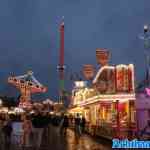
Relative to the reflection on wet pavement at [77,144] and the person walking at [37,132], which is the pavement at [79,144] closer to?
the reflection on wet pavement at [77,144]

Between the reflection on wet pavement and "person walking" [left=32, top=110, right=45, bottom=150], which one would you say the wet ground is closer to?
the reflection on wet pavement

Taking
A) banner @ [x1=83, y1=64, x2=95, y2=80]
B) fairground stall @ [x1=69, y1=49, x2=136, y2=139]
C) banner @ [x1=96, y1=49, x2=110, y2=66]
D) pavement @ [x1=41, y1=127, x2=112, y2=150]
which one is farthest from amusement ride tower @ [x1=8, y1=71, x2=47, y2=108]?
pavement @ [x1=41, y1=127, x2=112, y2=150]

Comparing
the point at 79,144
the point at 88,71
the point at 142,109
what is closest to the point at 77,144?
the point at 79,144

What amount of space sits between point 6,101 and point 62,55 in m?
47.0

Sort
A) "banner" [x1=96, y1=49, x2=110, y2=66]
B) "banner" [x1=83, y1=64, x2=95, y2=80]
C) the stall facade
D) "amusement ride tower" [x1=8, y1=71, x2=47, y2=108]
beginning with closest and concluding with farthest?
the stall facade → "banner" [x1=96, y1=49, x2=110, y2=66] → "banner" [x1=83, y1=64, x2=95, y2=80] → "amusement ride tower" [x1=8, y1=71, x2=47, y2=108]

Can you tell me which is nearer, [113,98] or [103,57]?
[113,98]

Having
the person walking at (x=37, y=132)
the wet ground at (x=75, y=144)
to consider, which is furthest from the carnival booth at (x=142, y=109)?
the person walking at (x=37, y=132)

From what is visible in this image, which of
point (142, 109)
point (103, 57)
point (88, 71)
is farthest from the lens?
point (88, 71)

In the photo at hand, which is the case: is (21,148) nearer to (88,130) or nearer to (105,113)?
(105,113)

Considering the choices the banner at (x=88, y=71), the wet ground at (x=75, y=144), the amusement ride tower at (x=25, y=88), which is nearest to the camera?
the wet ground at (x=75, y=144)

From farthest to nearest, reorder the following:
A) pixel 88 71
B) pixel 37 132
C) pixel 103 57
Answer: pixel 88 71
pixel 103 57
pixel 37 132

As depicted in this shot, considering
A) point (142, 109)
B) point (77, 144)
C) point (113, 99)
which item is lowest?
point (77, 144)

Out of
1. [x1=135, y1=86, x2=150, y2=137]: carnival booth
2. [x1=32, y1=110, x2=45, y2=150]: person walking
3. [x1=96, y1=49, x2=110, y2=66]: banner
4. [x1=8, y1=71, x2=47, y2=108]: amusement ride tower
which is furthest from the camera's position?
[x1=8, y1=71, x2=47, y2=108]: amusement ride tower

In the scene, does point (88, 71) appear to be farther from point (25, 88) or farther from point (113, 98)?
point (113, 98)
